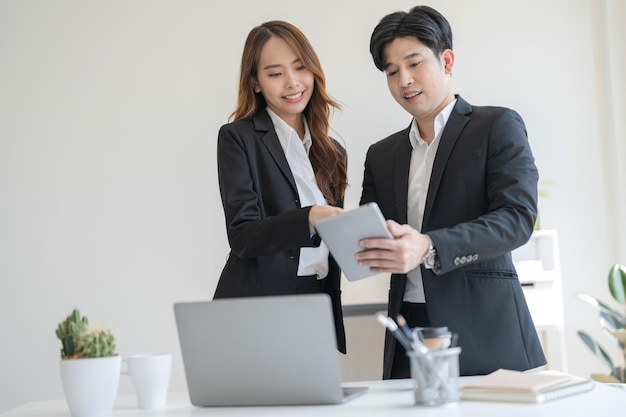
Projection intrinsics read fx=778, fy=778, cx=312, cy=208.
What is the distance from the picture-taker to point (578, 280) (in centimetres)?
390

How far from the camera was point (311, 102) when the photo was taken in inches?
99.3

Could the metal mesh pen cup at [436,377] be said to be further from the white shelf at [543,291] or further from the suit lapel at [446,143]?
the white shelf at [543,291]

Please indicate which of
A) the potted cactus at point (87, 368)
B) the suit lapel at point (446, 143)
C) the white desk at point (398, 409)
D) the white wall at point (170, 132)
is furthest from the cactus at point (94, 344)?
the white wall at point (170, 132)

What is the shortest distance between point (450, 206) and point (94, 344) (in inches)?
40.7

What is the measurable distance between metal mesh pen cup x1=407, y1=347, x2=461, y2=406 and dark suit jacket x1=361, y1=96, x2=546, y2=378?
1.73ft

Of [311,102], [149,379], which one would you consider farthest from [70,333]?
[311,102]

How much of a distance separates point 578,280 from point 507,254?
75.1 inches

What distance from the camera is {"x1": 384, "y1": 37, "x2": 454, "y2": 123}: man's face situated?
7.45 ft

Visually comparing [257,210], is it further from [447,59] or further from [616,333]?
[616,333]

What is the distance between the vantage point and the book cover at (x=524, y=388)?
138 cm

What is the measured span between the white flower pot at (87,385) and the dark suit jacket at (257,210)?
67 cm

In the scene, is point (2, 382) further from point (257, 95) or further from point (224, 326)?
point (224, 326)

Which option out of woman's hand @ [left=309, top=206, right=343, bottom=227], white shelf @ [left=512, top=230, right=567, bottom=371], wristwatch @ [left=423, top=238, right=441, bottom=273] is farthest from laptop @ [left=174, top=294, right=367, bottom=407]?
white shelf @ [left=512, top=230, right=567, bottom=371]

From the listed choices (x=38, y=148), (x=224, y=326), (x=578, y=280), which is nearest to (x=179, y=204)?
(x=38, y=148)
